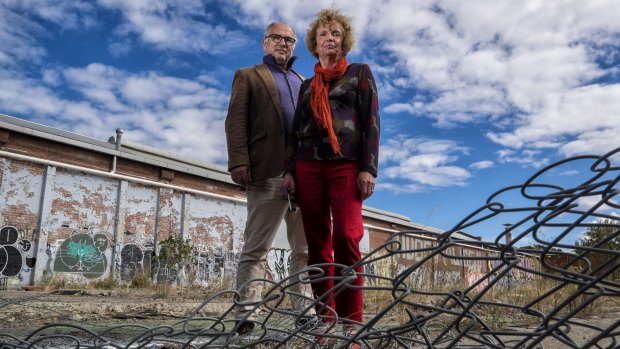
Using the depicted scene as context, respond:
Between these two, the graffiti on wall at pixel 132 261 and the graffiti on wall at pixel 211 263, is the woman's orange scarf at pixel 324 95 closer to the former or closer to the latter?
the graffiti on wall at pixel 132 261

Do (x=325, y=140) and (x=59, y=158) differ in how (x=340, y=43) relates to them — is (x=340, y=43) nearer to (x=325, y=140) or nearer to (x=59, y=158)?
(x=325, y=140)

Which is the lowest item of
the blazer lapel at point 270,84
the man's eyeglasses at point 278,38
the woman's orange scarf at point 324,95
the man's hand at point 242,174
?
the man's hand at point 242,174

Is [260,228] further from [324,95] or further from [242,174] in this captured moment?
[324,95]

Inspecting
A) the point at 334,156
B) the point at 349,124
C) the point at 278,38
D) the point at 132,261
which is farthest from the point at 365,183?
the point at 132,261

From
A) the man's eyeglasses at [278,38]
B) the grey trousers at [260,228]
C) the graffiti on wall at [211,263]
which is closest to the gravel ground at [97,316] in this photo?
the grey trousers at [260,228]

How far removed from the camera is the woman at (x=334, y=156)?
110 inches

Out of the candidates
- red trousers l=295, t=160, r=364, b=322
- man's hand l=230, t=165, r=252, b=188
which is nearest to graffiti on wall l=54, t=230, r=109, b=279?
man's hand l=230, t=165, r=252, b=188

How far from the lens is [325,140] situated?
2.91 metres

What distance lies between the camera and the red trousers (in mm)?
2736

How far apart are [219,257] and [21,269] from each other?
661 cm

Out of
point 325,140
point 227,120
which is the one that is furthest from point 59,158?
point 325,140

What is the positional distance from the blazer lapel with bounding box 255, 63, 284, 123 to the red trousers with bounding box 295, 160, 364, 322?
2.66 feet

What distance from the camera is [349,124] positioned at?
2939mm

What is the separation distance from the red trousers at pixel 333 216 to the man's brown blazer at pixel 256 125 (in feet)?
1.98
